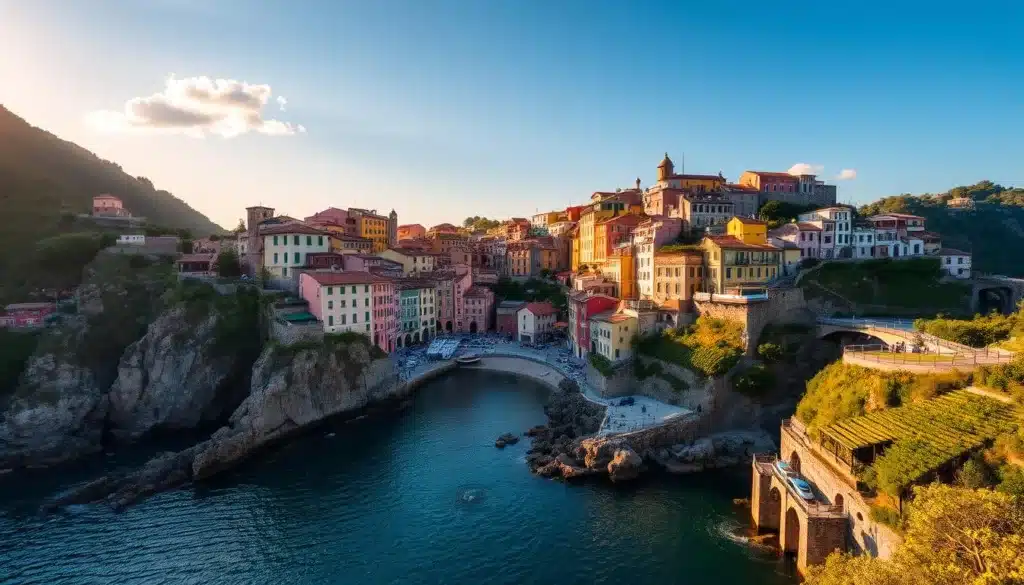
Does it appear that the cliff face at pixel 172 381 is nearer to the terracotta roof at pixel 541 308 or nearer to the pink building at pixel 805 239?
the terracotta roof at pixel 541 308

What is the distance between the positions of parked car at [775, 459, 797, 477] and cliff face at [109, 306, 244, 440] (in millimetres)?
41990

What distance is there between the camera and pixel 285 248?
2237 inches

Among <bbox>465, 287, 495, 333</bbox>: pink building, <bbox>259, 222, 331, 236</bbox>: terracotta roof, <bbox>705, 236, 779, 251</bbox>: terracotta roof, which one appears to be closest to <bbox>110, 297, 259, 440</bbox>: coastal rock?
<bbox>259, 222, 331, 236</bbox>: terracotta roof

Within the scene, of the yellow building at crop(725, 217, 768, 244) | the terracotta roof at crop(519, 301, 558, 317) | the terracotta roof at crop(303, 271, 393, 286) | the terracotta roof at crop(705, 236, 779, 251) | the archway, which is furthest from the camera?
the terracotta roof at crop(519, 301, 558, 317)

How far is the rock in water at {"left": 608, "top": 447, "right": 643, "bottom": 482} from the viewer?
31.0m

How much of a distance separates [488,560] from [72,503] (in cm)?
2524

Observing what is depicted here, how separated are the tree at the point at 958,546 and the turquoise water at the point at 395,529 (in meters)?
11.7

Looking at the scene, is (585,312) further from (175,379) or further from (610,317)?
(175,379)

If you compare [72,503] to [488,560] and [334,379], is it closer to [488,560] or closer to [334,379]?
[334,379]

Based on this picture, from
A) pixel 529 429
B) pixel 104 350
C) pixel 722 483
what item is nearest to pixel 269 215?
pixel 104 350

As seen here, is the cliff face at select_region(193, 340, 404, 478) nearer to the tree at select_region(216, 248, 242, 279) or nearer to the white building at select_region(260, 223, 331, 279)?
the white building at select_region(260, 223, 331, 279)

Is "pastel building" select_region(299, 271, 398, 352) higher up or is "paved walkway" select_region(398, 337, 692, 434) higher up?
"pastel building" select_region(299, 271, 398, 352)

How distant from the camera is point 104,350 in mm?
45875

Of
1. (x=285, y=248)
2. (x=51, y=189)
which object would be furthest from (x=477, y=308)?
(x=51, y=189)
